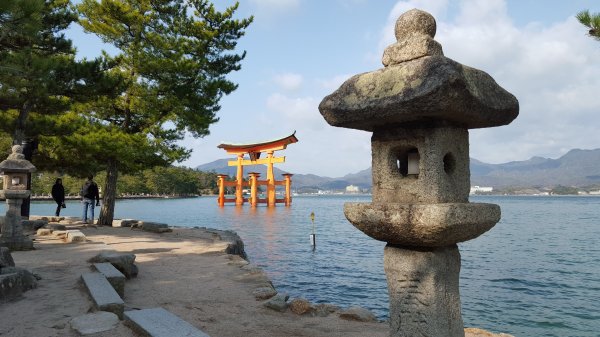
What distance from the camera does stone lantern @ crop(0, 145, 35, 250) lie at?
29.6 feet

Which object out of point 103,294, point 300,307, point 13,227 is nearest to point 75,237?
point 13,227

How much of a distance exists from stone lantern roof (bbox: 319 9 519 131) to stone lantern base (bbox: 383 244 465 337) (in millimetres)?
1052

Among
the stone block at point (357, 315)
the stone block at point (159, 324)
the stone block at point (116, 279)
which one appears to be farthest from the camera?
the stone block at point (357, 315)

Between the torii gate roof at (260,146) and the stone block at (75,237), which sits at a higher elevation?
the torii gate roof at (260,146)

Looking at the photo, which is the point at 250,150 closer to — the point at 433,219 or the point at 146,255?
the point at 146,255

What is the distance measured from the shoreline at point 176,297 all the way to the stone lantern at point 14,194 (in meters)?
0.44

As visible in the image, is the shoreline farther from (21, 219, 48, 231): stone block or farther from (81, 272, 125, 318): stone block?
(21, 219, 48, 231): stone block

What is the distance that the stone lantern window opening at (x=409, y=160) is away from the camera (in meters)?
3.32

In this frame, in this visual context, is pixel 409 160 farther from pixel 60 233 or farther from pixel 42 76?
pixel 60 233

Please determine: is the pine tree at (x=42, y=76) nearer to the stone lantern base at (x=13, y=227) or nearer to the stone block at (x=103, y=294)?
the stone lantern base at (x=13, y=227)

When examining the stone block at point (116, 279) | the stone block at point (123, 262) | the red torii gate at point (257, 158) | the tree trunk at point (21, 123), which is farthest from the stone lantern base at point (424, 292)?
the red torii gate at point (257, 158)

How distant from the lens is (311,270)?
45.0ft

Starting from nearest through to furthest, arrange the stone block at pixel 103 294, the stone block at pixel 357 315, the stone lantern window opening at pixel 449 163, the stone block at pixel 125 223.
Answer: the stone lantern window opening at pixel 449 163 → the stone block at pixel 103 294 → the stone block at pixel 357 315 → the stone block at pixel 125 223

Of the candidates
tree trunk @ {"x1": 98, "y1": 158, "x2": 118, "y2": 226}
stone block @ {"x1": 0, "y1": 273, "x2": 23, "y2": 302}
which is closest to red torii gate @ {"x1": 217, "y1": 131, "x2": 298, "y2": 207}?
tree trunk @ {"x1": 98, "y1": 158, "x2": 118, "y2": 226}
